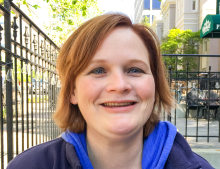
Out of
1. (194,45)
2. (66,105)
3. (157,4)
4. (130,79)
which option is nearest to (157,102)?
(130,79)

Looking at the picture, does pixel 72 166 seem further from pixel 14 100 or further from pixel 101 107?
pixel 14 100

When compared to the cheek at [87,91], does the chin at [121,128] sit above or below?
below

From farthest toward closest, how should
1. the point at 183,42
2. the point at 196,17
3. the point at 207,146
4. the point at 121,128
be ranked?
1. the point at 196,17
2. the point at 183,42
3. the point at 207,146
4. the point at 121,128

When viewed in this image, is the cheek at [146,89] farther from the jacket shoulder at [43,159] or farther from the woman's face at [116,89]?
the jacket shoulder at [43,159]

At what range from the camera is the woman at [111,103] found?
132 cm

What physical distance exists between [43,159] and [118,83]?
622 mm

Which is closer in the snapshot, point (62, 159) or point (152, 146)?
point (62, 159)

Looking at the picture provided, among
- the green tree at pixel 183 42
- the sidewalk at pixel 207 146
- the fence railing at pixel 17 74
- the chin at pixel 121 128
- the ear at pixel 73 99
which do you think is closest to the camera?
the chin at pixel 121 128

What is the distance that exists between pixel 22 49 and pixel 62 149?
156 centimetres

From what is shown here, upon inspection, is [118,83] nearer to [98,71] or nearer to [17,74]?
[98,71]

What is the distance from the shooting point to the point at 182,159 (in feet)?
4.50

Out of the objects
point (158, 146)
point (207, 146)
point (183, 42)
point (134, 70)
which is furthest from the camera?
point (183, 42)

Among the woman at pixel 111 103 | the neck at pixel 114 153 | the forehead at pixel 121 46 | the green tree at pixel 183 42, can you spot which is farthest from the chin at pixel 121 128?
the green tree at pixel 183 42

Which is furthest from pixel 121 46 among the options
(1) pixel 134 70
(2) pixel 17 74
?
(2) pixel 17 74
